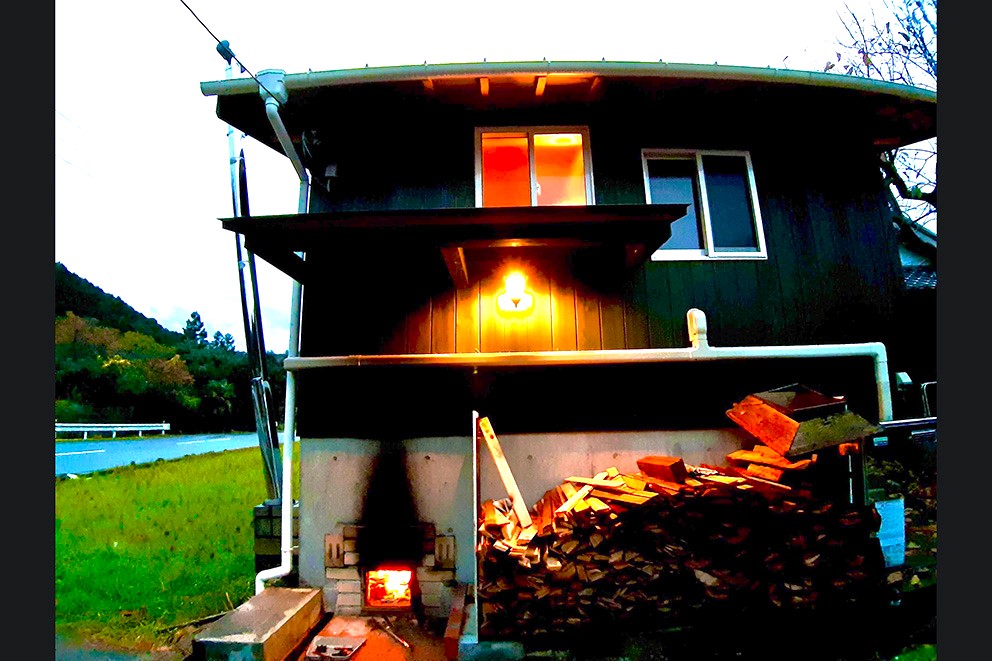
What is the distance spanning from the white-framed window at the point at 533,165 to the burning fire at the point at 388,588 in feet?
16.1

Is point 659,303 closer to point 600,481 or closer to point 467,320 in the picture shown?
point 600,481

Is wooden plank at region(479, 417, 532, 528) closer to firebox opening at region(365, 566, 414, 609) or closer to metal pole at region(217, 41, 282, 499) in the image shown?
firebox opening at region(365, 566, 414, 609)

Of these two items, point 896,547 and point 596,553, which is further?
point 896,547

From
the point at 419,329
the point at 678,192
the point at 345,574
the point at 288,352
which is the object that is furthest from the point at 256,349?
the point at 678,192

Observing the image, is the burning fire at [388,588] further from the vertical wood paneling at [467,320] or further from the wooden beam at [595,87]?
the wooden beam at [595,87]

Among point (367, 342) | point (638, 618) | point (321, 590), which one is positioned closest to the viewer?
point (638, 618)

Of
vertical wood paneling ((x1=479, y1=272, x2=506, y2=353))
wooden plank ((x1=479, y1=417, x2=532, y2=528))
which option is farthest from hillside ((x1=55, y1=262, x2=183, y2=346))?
wooden plank ((x1=479, y1=417, x2=532, y2=528))

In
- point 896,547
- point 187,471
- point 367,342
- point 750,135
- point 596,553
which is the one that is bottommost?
point 187,471

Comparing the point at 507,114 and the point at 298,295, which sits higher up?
the point at 507,114

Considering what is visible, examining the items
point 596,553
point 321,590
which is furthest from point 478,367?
point 321,590

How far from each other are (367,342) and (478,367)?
59.2 inches

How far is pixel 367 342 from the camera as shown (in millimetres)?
5137

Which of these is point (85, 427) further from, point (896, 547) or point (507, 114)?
point (896, 547)

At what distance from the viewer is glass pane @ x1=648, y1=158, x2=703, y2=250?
5.50 m
